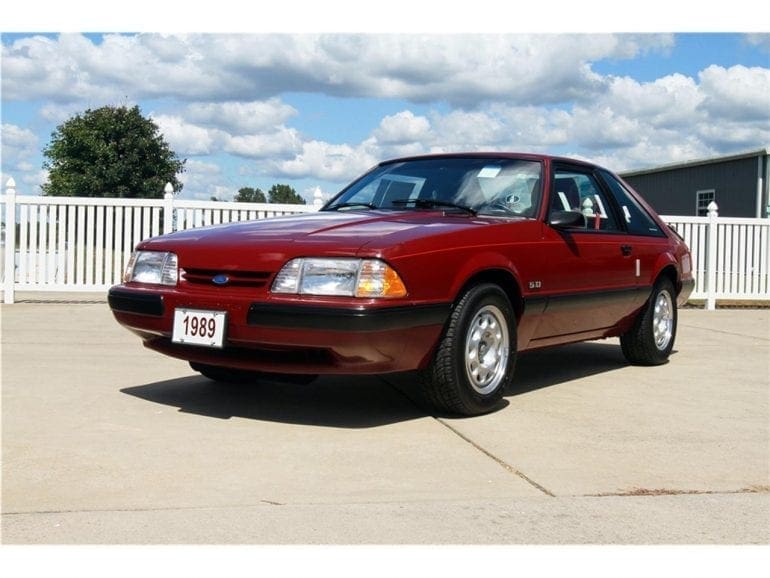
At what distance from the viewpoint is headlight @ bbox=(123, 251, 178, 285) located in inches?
188

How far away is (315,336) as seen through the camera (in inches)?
166

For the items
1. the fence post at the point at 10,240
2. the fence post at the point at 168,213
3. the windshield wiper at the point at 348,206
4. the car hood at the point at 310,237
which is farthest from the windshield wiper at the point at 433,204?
the fence post at the point at 10,240

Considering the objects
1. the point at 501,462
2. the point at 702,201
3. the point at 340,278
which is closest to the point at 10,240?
the point at 340,278

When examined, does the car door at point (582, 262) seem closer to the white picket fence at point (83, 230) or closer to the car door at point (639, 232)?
the car door at point (639, 232)

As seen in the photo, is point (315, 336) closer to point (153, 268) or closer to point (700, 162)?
point (153, 268)

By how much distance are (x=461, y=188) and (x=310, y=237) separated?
1430 millimetres

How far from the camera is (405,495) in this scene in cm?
345

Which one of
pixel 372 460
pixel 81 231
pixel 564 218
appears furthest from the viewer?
pixel 81 231

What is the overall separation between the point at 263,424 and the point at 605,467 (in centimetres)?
176

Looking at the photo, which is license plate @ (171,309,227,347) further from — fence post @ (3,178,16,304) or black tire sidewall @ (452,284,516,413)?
fence post @ (3,178,16,304)

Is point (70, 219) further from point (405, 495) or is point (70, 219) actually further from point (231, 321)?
point (405, 495)

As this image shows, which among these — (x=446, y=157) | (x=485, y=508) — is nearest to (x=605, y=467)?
(x=485, y=508)

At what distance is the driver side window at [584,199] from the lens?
5852 millimetres

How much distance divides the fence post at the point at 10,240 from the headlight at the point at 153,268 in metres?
7.78
